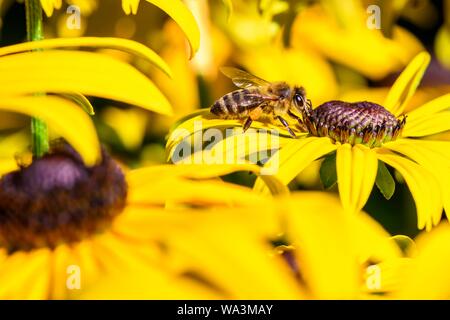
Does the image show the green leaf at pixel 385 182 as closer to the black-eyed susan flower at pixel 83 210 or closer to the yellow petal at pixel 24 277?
the black-eyed susan flower at pixel 83 210

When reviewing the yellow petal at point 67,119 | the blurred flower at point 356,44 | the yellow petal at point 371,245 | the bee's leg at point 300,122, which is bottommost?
the yellow petal at point 371,245

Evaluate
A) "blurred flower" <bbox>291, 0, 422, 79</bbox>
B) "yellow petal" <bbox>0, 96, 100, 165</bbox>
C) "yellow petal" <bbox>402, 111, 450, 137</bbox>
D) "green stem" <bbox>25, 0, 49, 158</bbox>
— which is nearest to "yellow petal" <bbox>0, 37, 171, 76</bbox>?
"green stem" <bbox>25, 0, 49, 158</bbox>

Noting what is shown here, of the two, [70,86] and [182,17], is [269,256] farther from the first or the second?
[182,17]

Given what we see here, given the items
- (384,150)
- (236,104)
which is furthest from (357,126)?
(236,104)

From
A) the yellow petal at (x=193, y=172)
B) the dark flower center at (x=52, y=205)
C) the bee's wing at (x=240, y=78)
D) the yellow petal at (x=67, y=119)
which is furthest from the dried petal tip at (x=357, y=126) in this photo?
the yellow petal at (x=67, y=119)

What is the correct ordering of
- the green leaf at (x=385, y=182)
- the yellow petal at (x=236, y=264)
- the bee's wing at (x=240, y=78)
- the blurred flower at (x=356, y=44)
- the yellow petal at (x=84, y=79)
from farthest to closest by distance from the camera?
the blurred flower at (x=356, y=44)
the bee's wing at (x=240, y=78)
the green leaf at (x=385, y=182)
the yellow petal at (x=84, y=79)
the yellow petal at (x=236, y=264)
